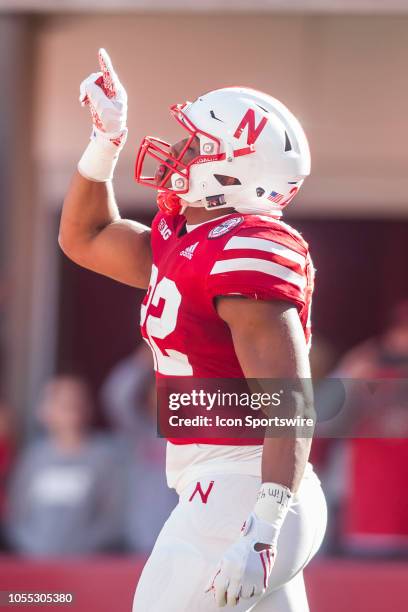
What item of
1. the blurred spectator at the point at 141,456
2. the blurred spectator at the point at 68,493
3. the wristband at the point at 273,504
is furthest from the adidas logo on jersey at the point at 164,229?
the blurred spectator at the point at 68,493

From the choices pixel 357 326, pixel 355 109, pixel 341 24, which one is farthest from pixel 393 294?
pixel 341 24

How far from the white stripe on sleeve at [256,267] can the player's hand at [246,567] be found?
405 mm

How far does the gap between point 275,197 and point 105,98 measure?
15.8 inches

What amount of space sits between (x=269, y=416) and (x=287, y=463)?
0.30ft

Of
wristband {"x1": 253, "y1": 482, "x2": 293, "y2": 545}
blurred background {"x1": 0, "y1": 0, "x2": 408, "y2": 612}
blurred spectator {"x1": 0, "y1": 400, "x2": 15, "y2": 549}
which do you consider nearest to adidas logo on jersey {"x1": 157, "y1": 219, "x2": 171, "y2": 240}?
wristband {"x1": 253, "y1": 482, "x2": 293, "y2": 545}

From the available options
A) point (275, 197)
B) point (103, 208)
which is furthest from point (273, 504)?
point (103, 208)

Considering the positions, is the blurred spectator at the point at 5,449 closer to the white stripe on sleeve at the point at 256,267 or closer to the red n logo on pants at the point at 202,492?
the red n logo on pants at the point at 202,492

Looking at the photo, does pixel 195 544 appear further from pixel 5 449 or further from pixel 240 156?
pixel 5 449

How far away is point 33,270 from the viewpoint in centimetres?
576

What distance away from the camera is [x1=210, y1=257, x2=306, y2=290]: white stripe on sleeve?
1980 mm

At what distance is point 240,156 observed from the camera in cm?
217

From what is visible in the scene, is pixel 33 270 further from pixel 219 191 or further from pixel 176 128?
pixel 219 191

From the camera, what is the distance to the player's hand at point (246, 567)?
1831 mm

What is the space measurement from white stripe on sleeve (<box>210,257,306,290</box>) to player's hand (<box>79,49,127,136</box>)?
485 mm
